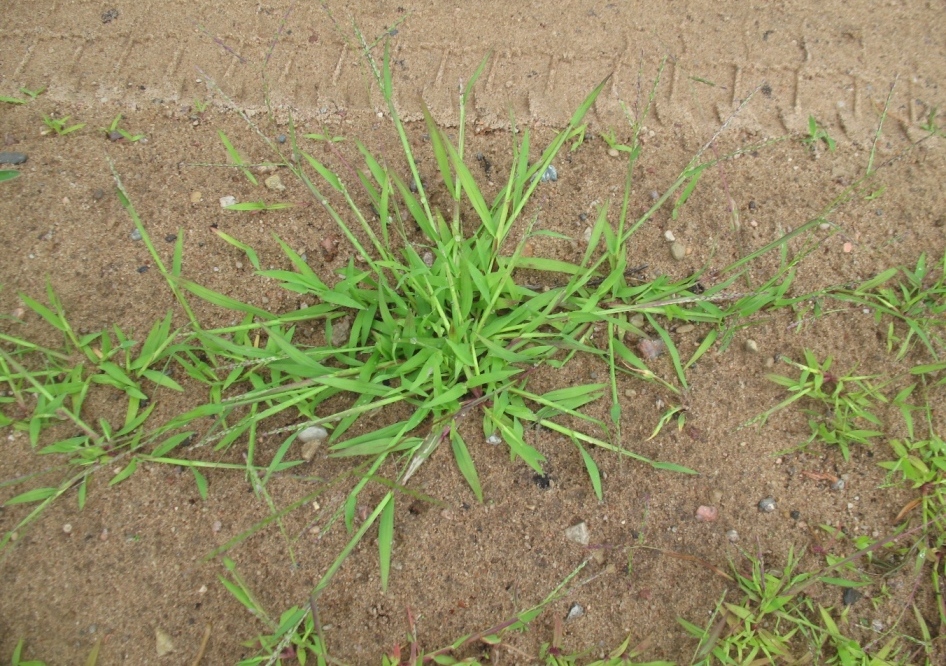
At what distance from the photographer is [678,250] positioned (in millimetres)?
1886

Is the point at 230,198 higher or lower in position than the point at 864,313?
lower

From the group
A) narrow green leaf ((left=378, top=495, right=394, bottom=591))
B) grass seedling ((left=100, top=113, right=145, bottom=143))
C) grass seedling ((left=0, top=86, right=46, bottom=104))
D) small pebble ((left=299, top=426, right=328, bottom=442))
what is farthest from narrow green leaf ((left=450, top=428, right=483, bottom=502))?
grass seedling ((left=0, top=86, right=46, bottom=104))

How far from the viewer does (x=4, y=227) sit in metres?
1.90

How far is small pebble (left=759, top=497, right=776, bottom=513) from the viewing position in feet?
5.51

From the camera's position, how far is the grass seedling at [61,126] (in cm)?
199

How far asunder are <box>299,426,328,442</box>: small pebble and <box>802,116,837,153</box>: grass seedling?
172cm

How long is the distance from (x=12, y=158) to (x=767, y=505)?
8.05 ft

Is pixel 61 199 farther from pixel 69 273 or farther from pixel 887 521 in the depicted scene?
pixel 887 521

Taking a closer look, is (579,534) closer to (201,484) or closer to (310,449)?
(310,449)

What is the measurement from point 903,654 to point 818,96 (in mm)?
1630

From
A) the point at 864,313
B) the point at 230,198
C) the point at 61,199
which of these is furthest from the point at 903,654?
the point at 61,199

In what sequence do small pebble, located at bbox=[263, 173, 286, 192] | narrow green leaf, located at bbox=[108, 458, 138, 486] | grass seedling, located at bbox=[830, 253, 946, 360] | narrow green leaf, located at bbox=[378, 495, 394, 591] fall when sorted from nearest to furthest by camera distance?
1. narrow green leaf, located at bbox=[378, 495, 394, 591]
2. narrow green leaf, located at bbox=[108, 458, 138, 486]
3. grass seedling, located at bbox=[830, 253, 946, 360]
4. small pebble, located at bbox=[263, 173, 286, 192]

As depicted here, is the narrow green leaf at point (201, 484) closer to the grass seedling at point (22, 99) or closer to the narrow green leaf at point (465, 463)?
the narrow green leaf at point (465, 463)

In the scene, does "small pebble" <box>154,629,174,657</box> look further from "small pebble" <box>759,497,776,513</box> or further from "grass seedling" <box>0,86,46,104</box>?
"grass seedling" <box>0,86,46,104</box>
